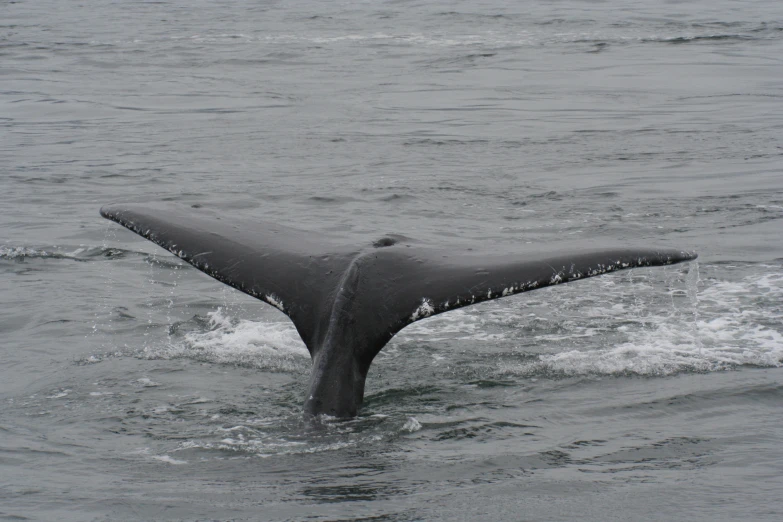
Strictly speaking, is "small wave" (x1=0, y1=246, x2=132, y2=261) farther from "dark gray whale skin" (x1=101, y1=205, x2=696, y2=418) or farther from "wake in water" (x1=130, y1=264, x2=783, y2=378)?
"dark gray whale skin" (x1=101, y1=205, x2=696, y2=418)

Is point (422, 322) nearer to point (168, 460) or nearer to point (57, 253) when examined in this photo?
point (168, 460)

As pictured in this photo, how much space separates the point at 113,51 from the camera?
24578 mm

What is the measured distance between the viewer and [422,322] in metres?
7.59

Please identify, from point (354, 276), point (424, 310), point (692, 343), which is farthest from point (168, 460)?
point (692, 343)

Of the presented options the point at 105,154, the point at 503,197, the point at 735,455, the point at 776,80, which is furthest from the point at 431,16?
the point at 735,455

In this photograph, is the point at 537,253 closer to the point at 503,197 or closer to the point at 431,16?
the point at 503,197

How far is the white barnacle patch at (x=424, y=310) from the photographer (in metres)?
4.93

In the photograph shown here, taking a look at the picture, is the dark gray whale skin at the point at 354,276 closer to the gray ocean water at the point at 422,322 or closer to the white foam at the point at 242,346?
the gray ocean water at the point at 422,322

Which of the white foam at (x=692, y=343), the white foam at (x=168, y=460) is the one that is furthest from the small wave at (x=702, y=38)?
the white foam at (x=168, y=460)

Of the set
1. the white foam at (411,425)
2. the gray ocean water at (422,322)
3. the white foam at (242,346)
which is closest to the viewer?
the gray ocean water at (422,322)

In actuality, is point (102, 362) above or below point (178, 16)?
below

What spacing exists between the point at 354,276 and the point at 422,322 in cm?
250

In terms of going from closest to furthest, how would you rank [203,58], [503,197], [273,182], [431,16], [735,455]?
[735,455] < [503,197] < [273,182] < [203,58] < [431,16]

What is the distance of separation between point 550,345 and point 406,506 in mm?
2642
